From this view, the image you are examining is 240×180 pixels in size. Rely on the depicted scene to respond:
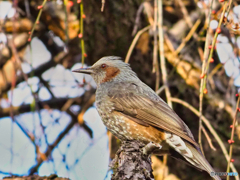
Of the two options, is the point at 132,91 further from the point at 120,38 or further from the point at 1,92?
the point at 1,92

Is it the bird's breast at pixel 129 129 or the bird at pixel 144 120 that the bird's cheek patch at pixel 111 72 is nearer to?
the bird at pixel 144 120

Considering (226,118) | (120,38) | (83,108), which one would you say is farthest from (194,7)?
(83,108)

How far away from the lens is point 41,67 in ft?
18.0

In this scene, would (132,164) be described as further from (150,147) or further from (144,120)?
(144,120)

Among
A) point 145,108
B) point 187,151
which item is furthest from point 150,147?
point 145,108

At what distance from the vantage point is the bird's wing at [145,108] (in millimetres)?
3263

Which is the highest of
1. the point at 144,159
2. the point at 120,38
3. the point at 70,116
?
the point at 120,38

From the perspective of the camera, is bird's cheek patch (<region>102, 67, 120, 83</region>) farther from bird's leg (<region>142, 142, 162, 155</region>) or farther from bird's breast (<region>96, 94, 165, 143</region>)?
bird's leg (<region>142, 142, 162, 155</region>)

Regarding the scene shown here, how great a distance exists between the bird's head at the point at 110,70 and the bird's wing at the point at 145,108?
28 cm

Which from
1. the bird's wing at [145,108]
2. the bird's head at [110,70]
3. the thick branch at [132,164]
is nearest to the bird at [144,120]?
the bird's wing at [145,108]

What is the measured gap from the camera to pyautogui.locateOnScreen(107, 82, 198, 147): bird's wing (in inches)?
128

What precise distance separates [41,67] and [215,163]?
11.0 feet

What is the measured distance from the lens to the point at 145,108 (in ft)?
11.5

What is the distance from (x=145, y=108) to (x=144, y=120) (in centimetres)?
16
